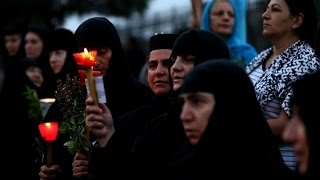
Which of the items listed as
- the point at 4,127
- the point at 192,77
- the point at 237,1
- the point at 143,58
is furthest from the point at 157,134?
the point at 143,58

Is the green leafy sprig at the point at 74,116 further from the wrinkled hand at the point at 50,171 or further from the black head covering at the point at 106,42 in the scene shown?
the black head covering at the point at 106,42

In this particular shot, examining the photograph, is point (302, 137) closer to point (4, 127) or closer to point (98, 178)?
point (98, 178)

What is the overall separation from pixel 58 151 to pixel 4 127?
3313 mm

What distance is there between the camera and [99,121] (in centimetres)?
621

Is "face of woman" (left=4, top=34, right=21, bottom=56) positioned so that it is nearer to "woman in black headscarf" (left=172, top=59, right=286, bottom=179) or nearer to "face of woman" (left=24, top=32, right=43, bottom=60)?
"face of woman" (left=24, top=32, right=43, bottom=60)

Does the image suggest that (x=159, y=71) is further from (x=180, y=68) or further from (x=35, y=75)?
(x=35, y=75)

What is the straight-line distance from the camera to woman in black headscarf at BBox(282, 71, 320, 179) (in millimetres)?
4914

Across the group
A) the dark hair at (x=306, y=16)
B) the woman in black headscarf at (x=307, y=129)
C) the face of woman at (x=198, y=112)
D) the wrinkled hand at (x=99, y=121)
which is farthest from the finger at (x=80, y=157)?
the woman in black headscarf at (x=307, y=129)

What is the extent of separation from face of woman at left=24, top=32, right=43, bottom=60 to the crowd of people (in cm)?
237

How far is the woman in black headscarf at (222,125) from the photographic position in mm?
5574

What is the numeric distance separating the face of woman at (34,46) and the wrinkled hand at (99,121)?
5747 millimetres

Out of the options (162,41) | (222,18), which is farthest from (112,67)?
(222,18)

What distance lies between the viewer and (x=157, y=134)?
650 cm

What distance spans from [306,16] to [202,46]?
1088mm
